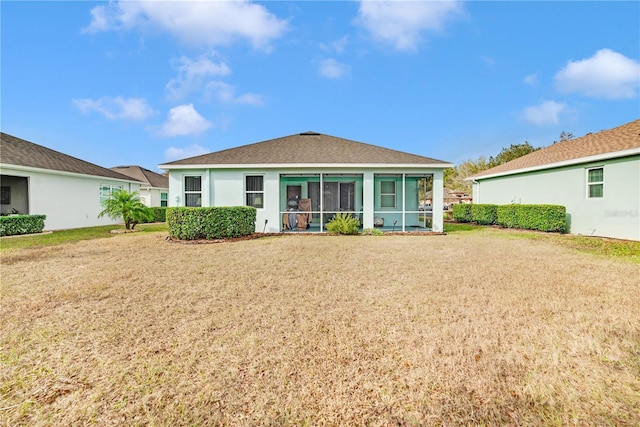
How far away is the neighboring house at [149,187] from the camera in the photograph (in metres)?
23.8

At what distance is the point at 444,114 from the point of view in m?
23.8

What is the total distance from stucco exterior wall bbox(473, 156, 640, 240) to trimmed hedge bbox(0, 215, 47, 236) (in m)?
21.7

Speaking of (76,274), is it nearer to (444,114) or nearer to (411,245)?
(411,245)

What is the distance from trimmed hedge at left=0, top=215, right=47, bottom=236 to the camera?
10.9m

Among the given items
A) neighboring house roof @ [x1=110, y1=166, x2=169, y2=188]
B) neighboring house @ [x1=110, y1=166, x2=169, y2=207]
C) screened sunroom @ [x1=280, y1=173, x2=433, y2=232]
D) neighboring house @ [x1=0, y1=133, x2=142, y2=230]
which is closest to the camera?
neighboring house @ [x1=0, y1=133, x2=142, y2=230]

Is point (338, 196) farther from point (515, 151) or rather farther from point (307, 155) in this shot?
point (515, 151)

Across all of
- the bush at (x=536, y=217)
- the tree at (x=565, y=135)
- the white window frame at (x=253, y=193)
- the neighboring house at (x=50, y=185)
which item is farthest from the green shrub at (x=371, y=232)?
the tree at (x=565, y=135)

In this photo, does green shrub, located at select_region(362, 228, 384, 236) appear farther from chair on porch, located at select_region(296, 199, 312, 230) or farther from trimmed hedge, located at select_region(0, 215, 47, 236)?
trimmed hedge, located at select_region(0, 215, 47, 236)

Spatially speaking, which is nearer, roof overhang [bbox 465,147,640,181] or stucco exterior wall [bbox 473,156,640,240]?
roof overhang [bbox 465,147,640,181]

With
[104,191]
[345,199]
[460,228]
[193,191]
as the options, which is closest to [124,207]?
[193,191]

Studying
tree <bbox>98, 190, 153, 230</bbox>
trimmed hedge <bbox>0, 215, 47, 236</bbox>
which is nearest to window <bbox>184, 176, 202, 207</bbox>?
tree <bbox>98, 190, 153, 230</bbox>

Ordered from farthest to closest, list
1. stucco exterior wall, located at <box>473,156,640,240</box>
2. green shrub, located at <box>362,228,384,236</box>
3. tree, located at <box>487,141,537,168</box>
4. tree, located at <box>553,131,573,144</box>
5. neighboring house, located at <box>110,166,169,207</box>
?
1. tree, located at <box>553,131,573,144</box>
2. tree, located at <box>487,141,537,168</box>
3. neighboring house, located at <box>110,166,169,207</box>
4. green shrub, located at <box>362,228,384,236</box>
5. stucco exterior wall, located at <box>473,156,640,240</box>

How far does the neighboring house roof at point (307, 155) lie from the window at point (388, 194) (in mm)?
1504

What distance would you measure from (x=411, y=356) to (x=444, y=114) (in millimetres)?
24865
